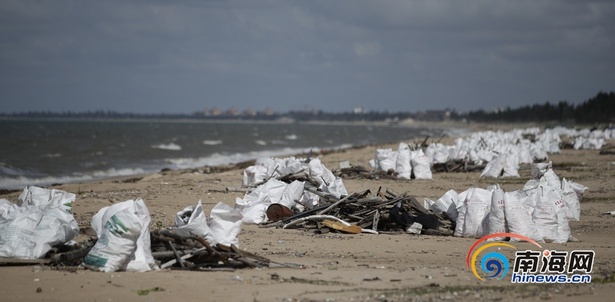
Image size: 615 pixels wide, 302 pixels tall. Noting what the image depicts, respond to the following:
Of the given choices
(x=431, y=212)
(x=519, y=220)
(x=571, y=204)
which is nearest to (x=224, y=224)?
(x=431, y=212)

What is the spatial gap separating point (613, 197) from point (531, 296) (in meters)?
9.87

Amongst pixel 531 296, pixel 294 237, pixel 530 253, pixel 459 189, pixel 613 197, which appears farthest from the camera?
pixel 459 189

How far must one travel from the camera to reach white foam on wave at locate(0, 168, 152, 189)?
23.3 m

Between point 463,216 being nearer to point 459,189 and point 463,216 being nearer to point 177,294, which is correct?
point 177,294

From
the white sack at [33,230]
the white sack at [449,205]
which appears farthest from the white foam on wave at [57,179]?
the white sack at [449,205]

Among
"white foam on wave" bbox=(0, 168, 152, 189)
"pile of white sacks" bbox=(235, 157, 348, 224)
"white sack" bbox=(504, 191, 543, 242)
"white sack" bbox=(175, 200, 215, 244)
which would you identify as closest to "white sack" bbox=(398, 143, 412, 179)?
"pile of white sacks" bbox=(235, 157, 348, 224)

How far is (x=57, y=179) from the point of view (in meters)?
25.6

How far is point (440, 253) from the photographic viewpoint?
28.6 ft

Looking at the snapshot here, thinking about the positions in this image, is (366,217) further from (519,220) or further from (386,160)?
(386,160)

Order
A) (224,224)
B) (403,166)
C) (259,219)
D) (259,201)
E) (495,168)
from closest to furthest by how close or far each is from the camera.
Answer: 1. (224,224)
2. (259,219)
3. (259,201)
4. (403,166)
5. (495,168)

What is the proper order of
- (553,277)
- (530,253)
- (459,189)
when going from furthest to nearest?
(459,189)
(530,253)
(553,277)

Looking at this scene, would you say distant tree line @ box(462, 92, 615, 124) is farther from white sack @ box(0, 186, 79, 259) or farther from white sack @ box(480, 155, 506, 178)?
white sack @ box(0, 186, 79, 259)

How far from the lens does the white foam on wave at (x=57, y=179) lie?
2330 cm

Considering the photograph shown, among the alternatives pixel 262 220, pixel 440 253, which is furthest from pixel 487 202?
pixel 262 220
